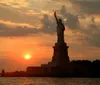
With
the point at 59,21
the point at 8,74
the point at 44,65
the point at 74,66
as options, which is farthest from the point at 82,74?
the point at 8,74

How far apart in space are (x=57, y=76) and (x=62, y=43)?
9861 millimetres

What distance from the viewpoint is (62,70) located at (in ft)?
303

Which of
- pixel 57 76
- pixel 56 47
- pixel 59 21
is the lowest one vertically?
pixel 57 76

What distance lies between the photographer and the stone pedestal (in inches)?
3440

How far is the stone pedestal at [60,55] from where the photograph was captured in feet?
287

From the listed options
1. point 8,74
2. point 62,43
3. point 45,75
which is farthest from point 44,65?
point 8,74

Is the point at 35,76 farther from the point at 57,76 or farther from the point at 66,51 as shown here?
the point at 66,51

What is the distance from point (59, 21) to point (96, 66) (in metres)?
19.8

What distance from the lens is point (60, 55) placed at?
8781cm

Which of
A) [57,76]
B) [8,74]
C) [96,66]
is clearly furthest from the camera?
[8,74]

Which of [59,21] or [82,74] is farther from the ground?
[59,21]

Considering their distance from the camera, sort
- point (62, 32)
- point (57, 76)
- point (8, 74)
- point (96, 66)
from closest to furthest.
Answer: point (62, 32), point (57, 76), point (96, 66), point (8, 74)

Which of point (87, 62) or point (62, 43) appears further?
point (87, 62)

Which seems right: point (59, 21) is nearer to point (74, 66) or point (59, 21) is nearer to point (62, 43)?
point (62, 43)
